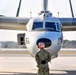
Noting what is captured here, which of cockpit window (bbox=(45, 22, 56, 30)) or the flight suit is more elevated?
cockpit window (bbox=(45, 22, 56, 30))

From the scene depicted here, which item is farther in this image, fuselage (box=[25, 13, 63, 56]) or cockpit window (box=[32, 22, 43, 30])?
cockpit window (box=[32, 22, 43, 30])

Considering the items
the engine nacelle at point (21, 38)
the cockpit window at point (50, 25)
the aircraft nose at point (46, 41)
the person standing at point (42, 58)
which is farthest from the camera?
the engine nacelle at point (21, 38)

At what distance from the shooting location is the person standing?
43.0 ft

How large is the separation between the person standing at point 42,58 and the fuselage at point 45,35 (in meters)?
2.34

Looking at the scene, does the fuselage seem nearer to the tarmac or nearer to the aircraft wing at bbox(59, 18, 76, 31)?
the tarmac

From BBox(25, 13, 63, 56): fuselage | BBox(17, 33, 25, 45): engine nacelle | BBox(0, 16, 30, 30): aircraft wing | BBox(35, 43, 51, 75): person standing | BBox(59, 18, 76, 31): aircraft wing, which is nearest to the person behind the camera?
BBox(35, 43, 51, 75): person standing

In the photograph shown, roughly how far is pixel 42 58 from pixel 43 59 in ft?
0.19

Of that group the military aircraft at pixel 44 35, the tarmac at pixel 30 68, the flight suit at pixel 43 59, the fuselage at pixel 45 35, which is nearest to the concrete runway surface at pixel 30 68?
the tarmac at pixel 30 68

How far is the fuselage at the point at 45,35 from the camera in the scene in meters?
15.8

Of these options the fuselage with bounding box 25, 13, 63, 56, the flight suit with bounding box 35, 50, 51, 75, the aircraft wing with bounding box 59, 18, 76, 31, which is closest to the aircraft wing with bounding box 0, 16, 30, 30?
the aircraft wing with bounding box 59, 18, 76, 31

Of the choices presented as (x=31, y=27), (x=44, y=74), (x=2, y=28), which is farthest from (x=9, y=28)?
(x=44, y=74)

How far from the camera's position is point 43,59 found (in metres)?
13.1

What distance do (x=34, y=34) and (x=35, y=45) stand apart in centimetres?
77

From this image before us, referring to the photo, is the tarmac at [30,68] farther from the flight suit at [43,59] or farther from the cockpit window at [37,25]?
the flight suit at [43,59]
